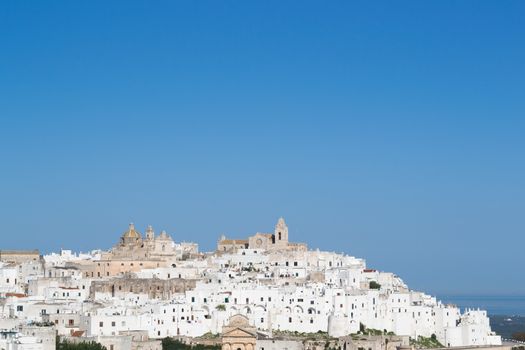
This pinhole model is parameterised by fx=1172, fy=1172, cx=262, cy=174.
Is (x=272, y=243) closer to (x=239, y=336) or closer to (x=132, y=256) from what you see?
(x=132, y=256)

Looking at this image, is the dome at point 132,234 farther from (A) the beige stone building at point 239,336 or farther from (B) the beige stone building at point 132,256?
(A) the beige stone building at point 239,336

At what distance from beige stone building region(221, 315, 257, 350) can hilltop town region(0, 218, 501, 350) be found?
58mm

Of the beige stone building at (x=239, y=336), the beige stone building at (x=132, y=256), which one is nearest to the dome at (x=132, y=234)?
the beige stone building at (x=132, y=256)

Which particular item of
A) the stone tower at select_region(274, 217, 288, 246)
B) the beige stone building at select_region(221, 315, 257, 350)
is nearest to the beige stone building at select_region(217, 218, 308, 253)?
the stone tower at select_region(274, 217, 288, 246)

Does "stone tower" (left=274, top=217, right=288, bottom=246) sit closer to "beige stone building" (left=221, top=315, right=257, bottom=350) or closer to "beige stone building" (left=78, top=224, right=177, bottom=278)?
"beige stone building" (left=78, top=224, right=177, bottom=278)

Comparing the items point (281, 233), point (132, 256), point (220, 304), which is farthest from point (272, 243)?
point (220, 304)

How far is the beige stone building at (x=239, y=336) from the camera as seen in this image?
6706 cm

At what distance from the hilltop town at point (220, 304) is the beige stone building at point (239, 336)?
58mm

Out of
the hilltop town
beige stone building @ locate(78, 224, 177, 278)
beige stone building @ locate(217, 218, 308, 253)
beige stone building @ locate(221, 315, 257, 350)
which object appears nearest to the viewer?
the hilltop town

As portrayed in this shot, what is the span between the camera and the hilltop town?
6575cm

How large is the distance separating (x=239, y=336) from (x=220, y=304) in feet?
13.6

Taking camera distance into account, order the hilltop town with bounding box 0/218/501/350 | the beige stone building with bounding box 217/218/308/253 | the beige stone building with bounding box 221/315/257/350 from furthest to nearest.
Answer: the beige stone building with bounding box 217/218/308/253 < the beige stone building with bounding box 221/315/257/350 < the hilltop town with bounding box 0/218/501/350

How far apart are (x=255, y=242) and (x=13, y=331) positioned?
3457cm

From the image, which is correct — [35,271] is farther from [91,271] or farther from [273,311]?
[273,311]
